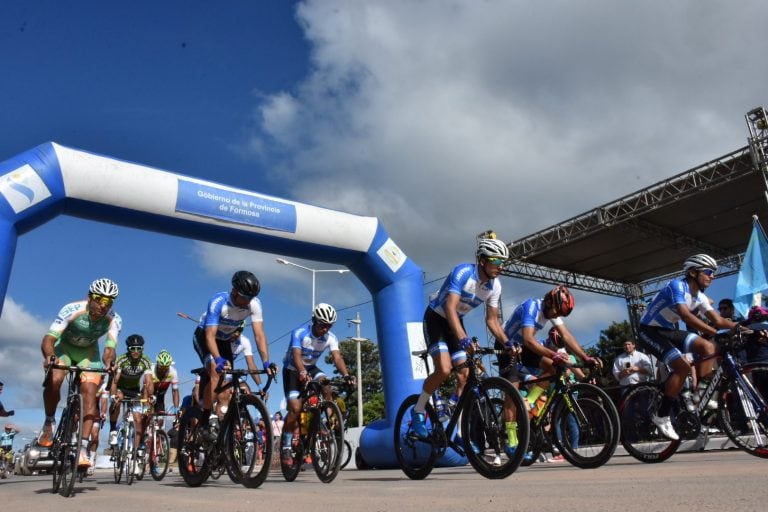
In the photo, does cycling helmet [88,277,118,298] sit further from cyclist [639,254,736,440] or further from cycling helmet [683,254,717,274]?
cycling helmet [683,254,717,274]

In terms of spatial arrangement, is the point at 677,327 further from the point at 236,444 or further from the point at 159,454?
the point at 159,454

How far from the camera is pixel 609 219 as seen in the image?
795 inches

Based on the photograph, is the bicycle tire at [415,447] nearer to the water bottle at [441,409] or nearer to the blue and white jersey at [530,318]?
the water bottle at [441,409]

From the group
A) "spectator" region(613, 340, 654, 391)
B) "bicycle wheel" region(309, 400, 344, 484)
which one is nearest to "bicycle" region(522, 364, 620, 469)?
"bicycle wheel" region(309, 400, 344, 484)

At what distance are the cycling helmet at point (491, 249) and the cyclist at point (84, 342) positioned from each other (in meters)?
3.71

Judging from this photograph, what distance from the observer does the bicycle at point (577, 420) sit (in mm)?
5672

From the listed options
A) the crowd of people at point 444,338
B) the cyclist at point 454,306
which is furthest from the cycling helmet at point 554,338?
the cyclist at point 454,306

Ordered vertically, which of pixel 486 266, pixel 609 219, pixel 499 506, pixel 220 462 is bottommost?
pixel 499 506

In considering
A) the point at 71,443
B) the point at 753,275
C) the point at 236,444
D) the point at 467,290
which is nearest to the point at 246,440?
the point at 236,444

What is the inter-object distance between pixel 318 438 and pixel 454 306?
248 centimetres

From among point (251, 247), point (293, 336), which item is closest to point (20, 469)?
point (251, 247)

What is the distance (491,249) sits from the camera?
5.77 m

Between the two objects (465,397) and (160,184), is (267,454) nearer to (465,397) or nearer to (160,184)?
(465,397)

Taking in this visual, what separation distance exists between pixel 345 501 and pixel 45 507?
210cm
